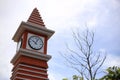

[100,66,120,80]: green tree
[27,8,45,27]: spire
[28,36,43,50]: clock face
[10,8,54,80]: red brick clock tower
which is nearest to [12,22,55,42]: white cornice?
[10,8,54,80]: red brick clock tower

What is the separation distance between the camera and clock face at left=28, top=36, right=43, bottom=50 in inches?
734

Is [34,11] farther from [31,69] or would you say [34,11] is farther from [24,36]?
[31,69]

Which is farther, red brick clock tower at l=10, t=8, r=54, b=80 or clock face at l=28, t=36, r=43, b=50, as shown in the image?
clock face at l=28, t=36, r=43, b=50

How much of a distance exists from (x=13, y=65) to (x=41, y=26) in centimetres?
403

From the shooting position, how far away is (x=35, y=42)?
18.9 meters

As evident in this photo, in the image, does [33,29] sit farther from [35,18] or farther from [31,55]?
[31,55]

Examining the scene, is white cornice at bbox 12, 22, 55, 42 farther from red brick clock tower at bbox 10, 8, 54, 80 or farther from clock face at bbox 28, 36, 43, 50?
clock face at bbox 28, 36, 43, 50

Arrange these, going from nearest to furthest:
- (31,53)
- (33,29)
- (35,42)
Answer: (31,53), (35,42), (33,29)

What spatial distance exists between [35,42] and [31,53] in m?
1.23

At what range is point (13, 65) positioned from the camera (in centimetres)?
1914

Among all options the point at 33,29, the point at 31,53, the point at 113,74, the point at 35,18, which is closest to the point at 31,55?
the point at 31,53

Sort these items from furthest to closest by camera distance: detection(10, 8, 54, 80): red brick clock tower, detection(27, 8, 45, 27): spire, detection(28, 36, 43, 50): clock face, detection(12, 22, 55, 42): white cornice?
detection(27, 8, 45, 27): spire < detection(12, 22, 55, 42): white cornice < detection(28, 36, 43, 50): clock face < detection(10, 8, 54, 80): red brick clock tower

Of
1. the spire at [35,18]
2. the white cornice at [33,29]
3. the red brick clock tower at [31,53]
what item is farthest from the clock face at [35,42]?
the spire at [35,18]

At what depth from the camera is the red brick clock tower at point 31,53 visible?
17439 millimetres
